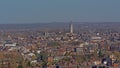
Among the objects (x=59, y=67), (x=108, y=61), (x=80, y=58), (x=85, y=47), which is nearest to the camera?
(x=59, y=67)

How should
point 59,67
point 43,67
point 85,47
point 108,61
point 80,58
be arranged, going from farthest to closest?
point 85,47
point 80,58
point 108,61
point 43,67
point 59,67

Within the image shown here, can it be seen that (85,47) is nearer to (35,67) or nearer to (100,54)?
(100,54)

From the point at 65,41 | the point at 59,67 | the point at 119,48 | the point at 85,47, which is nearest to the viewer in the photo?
the point at 59,67

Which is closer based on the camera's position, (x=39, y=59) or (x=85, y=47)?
(x=39, y=59)

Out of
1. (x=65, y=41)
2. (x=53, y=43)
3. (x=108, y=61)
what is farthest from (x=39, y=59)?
(x=65, y=41)

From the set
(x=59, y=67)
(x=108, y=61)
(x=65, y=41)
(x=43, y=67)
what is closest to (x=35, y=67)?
(x=43, y=67)

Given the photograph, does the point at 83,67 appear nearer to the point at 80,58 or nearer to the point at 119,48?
the point at 80,58

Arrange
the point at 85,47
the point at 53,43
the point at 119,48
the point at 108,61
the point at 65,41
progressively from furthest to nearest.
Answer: the point at 65,41 < the point at 53,43 < the point at 85,47 < the point at 119,48 < the point at 108,61

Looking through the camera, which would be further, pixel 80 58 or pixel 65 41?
pixel 65 41
